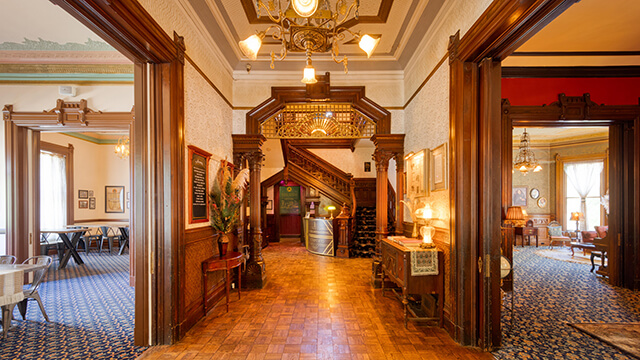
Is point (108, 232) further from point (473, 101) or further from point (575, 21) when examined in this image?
point (575, 21)

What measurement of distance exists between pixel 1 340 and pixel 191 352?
2434 mm

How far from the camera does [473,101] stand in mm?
3332

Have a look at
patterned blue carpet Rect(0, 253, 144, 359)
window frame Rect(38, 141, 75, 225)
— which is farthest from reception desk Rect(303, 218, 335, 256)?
window frame Rect(38, 141, 75, 225)

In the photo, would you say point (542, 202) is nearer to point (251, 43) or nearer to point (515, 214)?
point (515, 214)

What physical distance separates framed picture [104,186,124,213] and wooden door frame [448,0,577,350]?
451 inches

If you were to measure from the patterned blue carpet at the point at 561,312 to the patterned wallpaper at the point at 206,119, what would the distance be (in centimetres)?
437

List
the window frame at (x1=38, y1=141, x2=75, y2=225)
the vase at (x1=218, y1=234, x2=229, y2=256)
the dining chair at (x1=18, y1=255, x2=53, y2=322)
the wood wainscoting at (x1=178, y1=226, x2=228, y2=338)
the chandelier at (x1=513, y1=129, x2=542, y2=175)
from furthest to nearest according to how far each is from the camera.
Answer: the window frame at (x1=38, y1=141, x2=75, y2=225) → the chandelier at (x1=513, y1=129, x2=542, y2=175) → the vase at (x1=218, y1=234, x2=229, y2=256) → the dining chair at (x1=18, y1=255, x2=53, y2=322) → the wood wainscoting at (x1=178, y1=226, x2=228, y2=338)

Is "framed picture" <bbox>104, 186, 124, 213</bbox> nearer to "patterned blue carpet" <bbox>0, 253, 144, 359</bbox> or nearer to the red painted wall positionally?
"patterned blue carpet" <bbox>0, 253, 144, 359</bbox>

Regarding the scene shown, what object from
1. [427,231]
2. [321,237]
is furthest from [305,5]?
[321,237]

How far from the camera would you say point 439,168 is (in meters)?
3.97

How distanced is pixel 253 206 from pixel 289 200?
27.3ft

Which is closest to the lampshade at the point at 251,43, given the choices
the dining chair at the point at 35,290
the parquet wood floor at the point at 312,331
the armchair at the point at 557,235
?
the parquet wood floor at the point at 312,331

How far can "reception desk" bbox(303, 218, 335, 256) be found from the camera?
8977 millimetres

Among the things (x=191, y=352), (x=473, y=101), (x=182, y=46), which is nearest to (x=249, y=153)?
(x=182, y=46)
